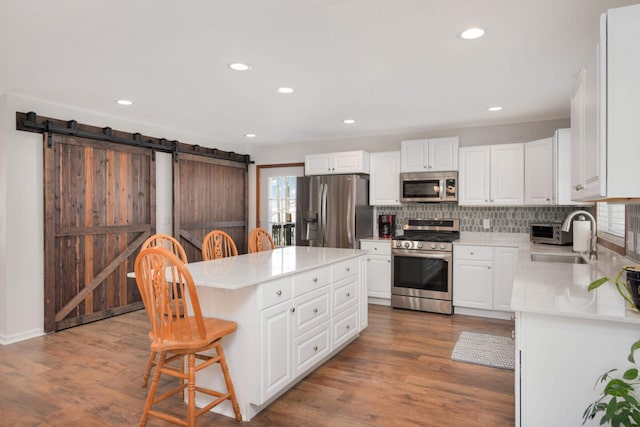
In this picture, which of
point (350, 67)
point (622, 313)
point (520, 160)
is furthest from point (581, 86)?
point (520, 160)

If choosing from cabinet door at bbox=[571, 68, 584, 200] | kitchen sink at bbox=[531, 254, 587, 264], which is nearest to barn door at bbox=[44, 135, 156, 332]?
kitchen sink at bbox=[531, 254, 587, 264]

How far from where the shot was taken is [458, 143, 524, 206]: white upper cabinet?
15.3ft

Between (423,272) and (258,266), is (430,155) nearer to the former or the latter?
(423,272)

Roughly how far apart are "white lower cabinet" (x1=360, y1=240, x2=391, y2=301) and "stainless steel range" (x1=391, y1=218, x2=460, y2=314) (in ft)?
0.29

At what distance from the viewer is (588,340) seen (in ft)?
5.35

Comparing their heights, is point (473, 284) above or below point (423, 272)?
below

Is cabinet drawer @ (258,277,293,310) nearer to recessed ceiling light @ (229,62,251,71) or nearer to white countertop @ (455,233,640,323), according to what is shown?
white countertop @ (455,233,640,323)

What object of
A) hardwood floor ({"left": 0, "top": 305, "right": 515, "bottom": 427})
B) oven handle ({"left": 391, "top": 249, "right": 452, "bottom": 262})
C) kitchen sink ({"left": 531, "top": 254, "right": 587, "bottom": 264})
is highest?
kitchen sink ({"left": 531, "top": 254, "right": 587, "bottom": 264})

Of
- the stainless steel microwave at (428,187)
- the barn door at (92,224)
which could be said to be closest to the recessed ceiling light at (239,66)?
the barn door at (92,224)

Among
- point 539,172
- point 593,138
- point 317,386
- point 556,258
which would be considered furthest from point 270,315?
point 539,172

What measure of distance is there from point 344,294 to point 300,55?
75.9 inches

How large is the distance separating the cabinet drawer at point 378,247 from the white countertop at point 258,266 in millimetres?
1486

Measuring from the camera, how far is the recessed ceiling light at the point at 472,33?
241cm

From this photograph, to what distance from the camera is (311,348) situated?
2885 millimetres
